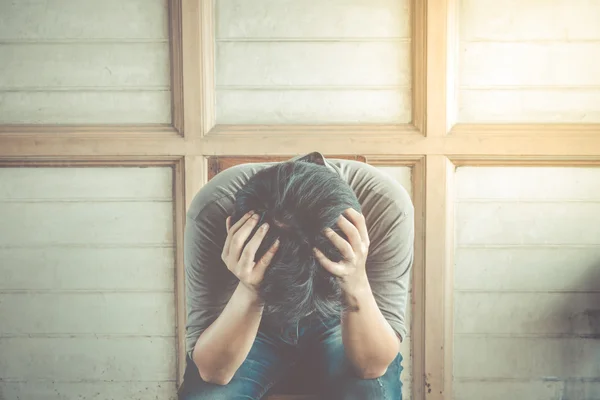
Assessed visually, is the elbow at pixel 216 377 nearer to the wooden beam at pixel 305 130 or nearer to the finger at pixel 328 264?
the finger at pixel 328 264

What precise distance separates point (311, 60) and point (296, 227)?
0.92m

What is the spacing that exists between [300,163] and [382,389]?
1.63ft

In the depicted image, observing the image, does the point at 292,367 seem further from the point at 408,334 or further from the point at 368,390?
the point at 408,334

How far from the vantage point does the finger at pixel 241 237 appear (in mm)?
873

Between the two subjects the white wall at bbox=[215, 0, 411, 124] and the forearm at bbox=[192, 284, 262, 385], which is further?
the white wall at bbox=[215, 0, 411, 124]

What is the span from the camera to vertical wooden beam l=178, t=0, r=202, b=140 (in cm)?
158

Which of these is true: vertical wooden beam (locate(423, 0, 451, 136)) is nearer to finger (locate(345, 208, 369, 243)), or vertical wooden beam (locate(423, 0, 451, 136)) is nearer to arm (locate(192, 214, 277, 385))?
finger (locate(345, 208, 369, 243))

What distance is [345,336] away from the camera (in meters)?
1.01

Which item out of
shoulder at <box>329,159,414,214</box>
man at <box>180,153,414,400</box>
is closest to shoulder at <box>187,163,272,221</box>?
man at <box>180,153,414,400</box>

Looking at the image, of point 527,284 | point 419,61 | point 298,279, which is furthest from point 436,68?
point 298,279

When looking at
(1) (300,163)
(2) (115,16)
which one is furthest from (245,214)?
(2) (115,16)

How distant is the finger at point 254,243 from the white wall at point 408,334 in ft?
2.84

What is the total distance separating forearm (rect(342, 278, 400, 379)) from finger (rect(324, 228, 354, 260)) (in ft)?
0.38

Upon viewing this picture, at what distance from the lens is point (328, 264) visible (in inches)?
34.4
